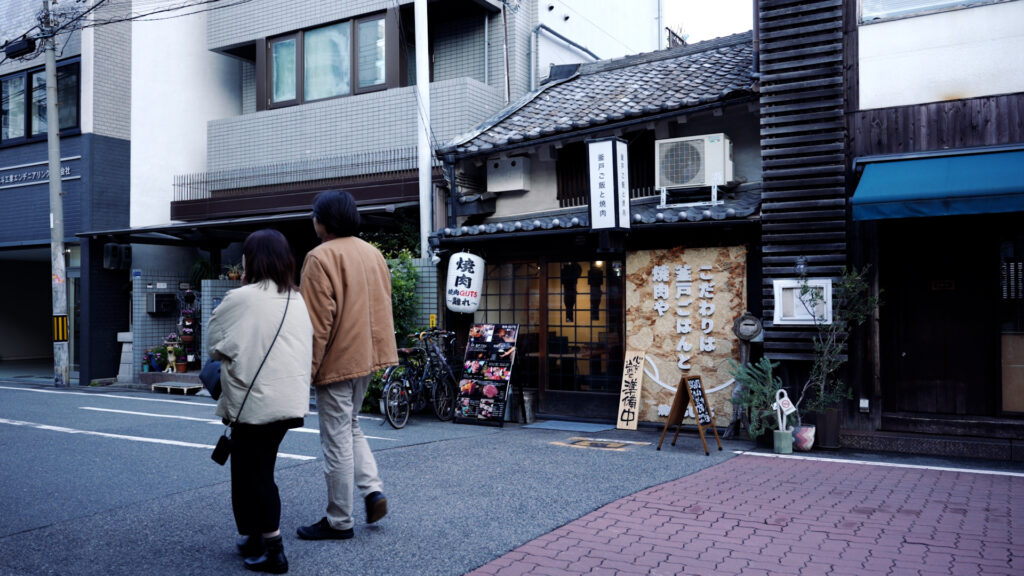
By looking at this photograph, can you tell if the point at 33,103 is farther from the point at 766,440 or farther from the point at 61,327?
the point at 766,440

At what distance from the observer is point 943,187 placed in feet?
25.3

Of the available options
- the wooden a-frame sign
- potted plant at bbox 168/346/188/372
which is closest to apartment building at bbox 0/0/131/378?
potted plant at bbox 168/346/188/372

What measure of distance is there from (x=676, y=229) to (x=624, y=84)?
371 centimetres

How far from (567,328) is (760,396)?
3.34m

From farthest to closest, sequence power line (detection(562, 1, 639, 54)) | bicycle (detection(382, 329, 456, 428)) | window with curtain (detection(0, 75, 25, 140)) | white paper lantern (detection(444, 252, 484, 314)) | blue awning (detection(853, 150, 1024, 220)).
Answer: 1. window with curtain (detection(0, 75, 25, 140))
2. power line (detection(562, 1, 639, 54))
3. white paper lantern (detection(444, 252, 484, 314))
4. bicycle (detection(382, 329, 456, 428))
5. blue awning (detection(853, 150, 1024, 220))

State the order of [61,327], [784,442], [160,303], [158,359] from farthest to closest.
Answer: [160,303] < [61,327] < [158,359] < [784,442]

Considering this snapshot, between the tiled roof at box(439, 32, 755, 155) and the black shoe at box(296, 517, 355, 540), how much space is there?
7.35 meters

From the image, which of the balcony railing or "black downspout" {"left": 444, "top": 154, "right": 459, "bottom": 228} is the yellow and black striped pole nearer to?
the balcony railing

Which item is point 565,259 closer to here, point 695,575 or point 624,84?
point 624,84

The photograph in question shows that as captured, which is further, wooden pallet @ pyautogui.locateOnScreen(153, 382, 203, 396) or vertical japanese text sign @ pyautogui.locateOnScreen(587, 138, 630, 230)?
wooden pallet @ pyautogui.locateOnScreen(153, 382, 203, 396)

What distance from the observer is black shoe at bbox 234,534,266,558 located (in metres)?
4.23

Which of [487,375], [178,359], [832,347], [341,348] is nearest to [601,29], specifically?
[487,375]

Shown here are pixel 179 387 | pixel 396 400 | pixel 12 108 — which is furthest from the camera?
pixel 12 108

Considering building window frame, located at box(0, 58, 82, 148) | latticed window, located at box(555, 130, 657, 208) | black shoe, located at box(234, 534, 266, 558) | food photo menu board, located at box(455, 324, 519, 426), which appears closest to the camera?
black shoe, located at box(234, 534, 266, 558)
